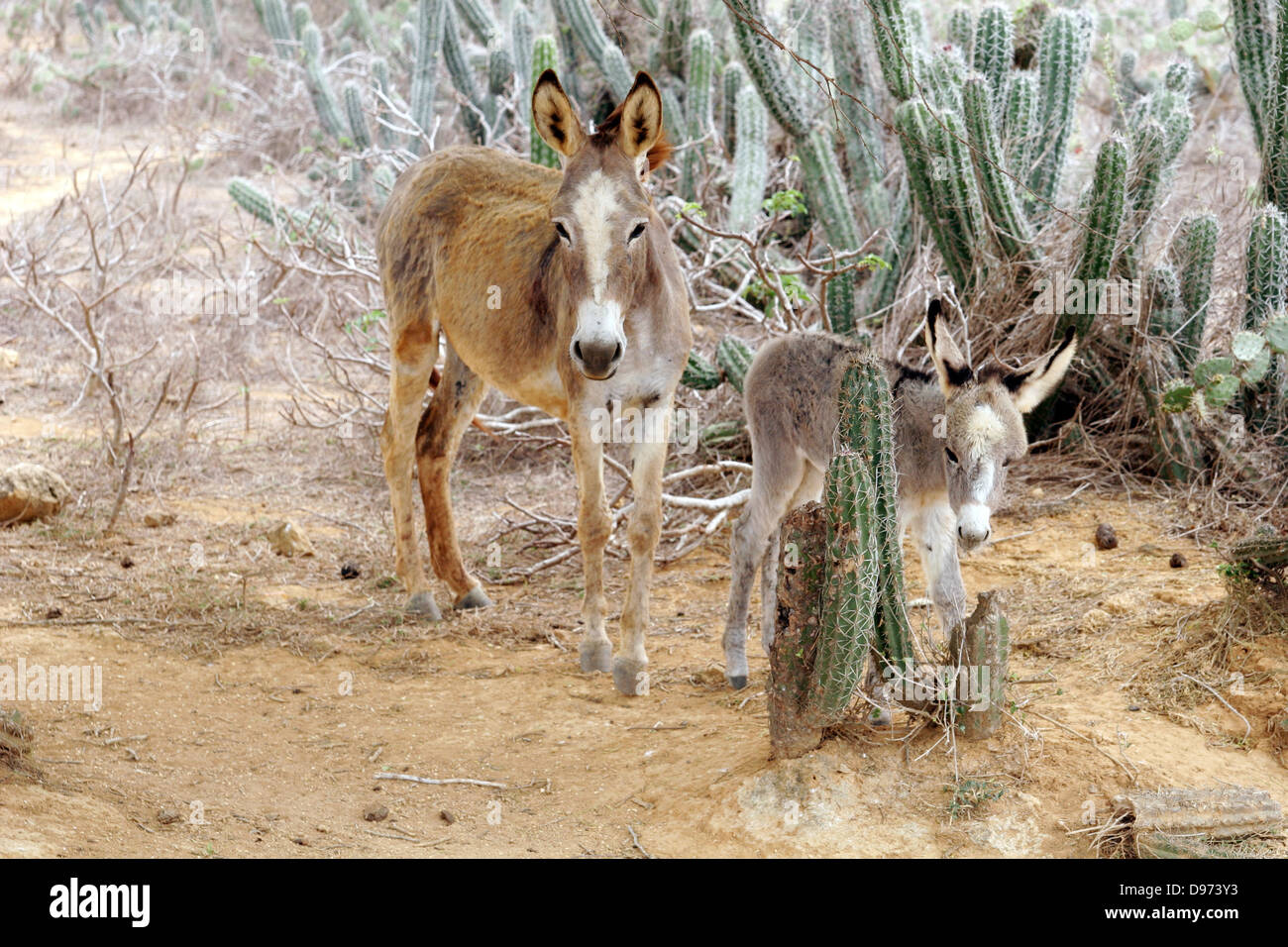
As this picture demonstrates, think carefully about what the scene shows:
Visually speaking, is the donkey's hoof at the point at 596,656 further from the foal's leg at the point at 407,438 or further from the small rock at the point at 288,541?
the small rock at the point at 288,541

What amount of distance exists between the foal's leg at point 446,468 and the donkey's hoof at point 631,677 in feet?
5.00

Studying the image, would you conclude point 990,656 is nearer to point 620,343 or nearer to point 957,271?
point 620,343

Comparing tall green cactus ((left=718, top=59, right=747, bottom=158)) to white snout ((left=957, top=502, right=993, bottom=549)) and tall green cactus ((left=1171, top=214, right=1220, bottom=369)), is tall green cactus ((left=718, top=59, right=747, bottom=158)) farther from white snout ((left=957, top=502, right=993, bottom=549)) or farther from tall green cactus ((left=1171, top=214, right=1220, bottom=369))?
white snout ((left=957, top=502, right=993, bottom=549))

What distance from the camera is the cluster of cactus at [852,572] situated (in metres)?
4.10

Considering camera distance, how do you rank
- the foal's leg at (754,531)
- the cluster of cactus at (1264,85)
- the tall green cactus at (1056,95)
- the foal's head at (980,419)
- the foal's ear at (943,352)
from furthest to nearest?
the tall green cactus at (1056,95), the cluster of cactus at (1264,85), the foal's leg at (754,531), the foal's ear at (943,352), the foal's head at (980,419)

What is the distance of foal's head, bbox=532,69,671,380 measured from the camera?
4.87 m

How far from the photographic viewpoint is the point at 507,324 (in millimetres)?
6078

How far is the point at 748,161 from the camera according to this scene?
9391 mm

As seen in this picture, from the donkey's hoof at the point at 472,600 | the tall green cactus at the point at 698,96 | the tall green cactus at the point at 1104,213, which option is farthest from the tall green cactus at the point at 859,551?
the tall green cactus at the point at 698,96

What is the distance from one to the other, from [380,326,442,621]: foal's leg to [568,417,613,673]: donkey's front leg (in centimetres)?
124

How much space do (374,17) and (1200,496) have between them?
52.3 ft

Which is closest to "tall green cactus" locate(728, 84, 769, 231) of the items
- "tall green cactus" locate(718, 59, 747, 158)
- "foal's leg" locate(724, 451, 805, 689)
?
"tall green cactus" locate(718, 59, 747, 158)

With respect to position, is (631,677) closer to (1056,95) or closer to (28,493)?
(28,493)

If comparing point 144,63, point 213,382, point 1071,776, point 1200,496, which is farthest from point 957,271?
point 144,63
